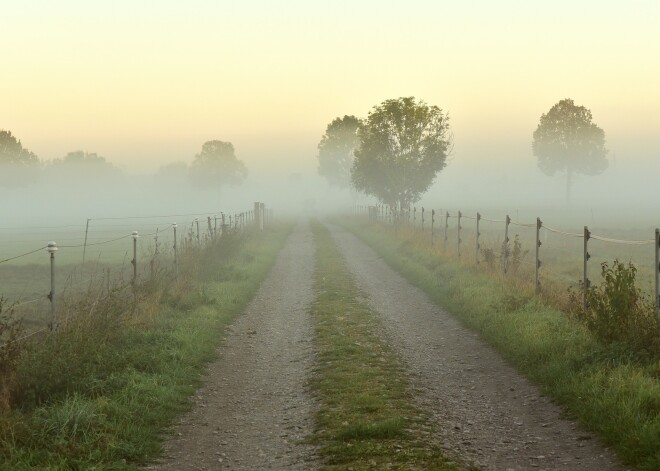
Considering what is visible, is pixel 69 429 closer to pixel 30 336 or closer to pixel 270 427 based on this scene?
pixel 270 427

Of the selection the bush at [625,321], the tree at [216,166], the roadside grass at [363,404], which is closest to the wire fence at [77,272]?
the roadside grass at [363,404]

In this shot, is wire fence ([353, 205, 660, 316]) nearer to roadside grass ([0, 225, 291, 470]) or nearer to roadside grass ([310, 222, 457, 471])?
roadside grass ([310, 222, 457, 471])

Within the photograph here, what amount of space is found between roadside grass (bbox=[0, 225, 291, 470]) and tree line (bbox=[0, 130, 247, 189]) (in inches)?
3959

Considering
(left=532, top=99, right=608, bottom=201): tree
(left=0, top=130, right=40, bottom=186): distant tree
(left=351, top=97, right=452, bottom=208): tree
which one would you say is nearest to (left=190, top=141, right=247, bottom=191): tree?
(left=0, top=130, right=40, bottom=186): distant tree

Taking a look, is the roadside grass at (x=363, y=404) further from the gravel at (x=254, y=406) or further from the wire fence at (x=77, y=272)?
the wire fence at (x=77, y=272)

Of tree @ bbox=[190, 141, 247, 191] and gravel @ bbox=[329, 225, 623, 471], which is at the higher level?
tree @ bbox=[190, 141, 247, 191]

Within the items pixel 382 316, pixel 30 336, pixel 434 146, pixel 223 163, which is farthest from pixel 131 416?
pixel 223 163

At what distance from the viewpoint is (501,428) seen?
24.6 ft

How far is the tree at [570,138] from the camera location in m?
84.8

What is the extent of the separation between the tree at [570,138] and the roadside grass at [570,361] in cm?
7251

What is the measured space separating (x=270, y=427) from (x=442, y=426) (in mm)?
2081

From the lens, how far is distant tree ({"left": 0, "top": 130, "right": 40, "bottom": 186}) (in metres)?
102

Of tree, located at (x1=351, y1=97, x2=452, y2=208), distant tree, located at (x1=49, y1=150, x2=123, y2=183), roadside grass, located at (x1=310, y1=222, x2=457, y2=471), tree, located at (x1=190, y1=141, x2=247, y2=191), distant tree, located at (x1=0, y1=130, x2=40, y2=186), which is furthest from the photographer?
distant tree, located at (x1=49, y1=150, x2=123, y2=183)

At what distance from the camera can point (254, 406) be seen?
28.4 feet
